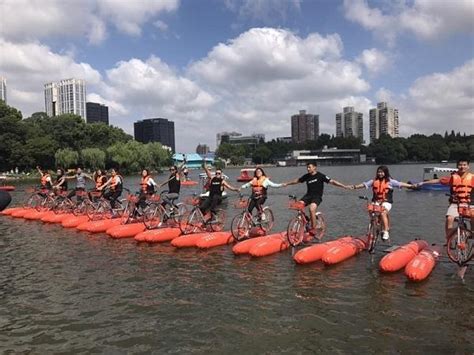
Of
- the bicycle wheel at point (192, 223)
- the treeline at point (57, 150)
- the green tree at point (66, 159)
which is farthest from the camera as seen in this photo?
the treeline at point (57, 150)

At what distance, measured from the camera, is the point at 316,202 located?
13.1 meters

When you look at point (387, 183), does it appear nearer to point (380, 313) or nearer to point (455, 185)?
point (455, 185)

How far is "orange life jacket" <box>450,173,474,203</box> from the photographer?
10445mm

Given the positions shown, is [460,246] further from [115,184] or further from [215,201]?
[115,184]

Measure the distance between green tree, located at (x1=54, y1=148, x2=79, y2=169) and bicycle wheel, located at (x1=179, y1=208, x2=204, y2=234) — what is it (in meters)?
72.9

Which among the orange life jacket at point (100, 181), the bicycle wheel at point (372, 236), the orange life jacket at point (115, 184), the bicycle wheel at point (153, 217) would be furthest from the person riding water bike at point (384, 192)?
the orange life jacket at point (100, 181)

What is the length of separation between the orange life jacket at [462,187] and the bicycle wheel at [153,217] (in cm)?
984

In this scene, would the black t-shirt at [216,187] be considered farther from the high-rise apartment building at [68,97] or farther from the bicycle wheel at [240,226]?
the high-rise apartment building at [68,97]

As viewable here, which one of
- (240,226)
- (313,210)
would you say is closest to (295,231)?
(313,210)

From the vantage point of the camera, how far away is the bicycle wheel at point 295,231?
1290 cm

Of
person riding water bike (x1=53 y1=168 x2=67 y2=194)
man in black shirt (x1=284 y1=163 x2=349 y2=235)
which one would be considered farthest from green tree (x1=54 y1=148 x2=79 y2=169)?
man in black shirt (x1=284 y1=163 x2=349 y2=235)

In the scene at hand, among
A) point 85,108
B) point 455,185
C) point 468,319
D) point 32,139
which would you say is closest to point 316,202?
point 455,185

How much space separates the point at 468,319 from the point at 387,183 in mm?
4762

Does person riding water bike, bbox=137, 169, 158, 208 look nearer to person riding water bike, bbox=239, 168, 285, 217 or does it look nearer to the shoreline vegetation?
person riding water bike, bbox=239, 168, 285, 217
